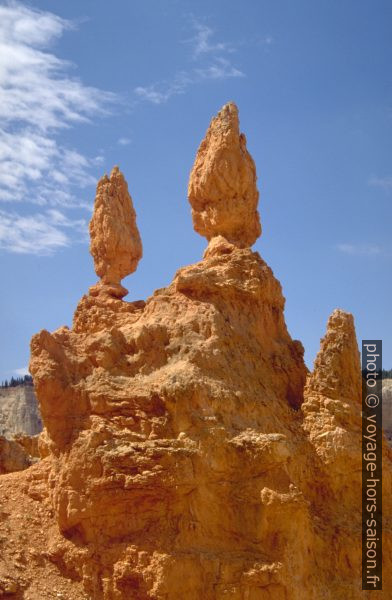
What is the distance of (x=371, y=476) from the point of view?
1953 centimetres

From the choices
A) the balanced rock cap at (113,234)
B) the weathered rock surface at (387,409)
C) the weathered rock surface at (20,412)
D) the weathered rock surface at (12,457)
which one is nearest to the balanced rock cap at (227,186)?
the balanced rock cap at (113,234)

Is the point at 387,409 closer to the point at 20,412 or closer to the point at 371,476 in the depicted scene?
the point at 20,412

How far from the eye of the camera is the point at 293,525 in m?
17.7

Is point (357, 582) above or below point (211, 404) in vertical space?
below

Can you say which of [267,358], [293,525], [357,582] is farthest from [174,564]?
[267,358]

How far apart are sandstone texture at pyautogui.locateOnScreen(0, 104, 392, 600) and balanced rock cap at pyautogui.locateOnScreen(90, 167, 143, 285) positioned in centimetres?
176

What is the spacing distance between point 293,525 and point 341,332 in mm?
4409

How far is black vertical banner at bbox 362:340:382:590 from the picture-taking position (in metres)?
18.8

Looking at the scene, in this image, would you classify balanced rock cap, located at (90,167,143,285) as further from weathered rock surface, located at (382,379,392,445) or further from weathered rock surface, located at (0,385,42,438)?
weathered rock surface, located at (0,385,42,438)

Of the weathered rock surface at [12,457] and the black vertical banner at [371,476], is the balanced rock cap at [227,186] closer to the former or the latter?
the black vertical banner at [371,476]

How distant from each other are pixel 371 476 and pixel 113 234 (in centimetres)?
794

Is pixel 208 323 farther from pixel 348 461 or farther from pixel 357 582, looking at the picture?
pixel 357 582

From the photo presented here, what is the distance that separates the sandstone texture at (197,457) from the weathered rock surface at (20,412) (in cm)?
5667

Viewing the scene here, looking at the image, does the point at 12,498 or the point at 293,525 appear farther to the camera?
the point at 12,498
